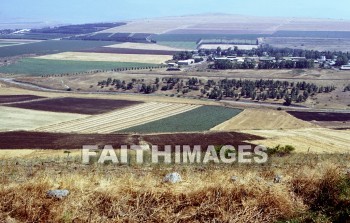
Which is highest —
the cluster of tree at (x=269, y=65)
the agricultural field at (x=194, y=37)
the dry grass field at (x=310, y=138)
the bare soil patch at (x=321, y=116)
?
the agricultural field at (x=194, y=37)

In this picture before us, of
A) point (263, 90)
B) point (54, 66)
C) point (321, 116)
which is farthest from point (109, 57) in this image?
point (321, 116)

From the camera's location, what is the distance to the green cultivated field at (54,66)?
94.9 meters

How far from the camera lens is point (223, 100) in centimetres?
6228

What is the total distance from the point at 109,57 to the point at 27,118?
237ft

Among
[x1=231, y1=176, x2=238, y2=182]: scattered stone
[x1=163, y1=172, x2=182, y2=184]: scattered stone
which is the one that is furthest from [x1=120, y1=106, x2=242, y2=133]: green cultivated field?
[x1=231, y1=176, x2=238, y2=182]: scattered stone

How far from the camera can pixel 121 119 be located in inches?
1864

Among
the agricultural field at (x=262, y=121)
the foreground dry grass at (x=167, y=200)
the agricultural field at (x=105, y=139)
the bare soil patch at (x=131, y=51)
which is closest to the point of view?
the foreground dry grass at (x=167, y=200)

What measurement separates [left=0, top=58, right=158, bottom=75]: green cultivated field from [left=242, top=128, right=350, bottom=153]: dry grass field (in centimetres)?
6516

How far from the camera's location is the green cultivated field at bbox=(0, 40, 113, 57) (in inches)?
5064

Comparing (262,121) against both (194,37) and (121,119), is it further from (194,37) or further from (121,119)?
(194,37)

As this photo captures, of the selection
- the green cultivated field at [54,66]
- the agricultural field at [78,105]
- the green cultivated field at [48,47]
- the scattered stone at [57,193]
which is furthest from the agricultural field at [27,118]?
the green cultivated field at [48,47]

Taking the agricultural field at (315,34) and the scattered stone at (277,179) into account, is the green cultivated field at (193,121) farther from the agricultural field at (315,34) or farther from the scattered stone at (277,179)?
the agricultural field at (315,34)

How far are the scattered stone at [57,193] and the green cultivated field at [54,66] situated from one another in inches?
3521

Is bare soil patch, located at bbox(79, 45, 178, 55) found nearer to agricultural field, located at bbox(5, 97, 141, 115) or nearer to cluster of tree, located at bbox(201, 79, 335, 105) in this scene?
cluster of tree, located at bbox(201, 79, 335, 105)
